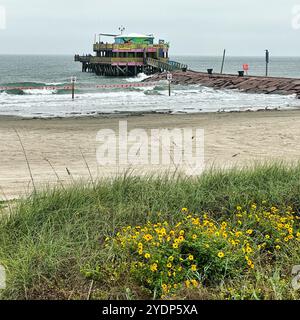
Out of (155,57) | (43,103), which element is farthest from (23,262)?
(155,57)

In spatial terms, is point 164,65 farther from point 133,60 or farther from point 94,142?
point 94,142

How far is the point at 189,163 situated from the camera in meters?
10.1

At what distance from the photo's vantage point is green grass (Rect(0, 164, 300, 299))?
3729mm

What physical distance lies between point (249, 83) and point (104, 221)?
35.5 meters

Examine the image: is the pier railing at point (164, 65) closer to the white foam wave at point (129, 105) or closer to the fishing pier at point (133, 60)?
the fishing pier at point (133, 60)

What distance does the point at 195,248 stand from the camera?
4.16 metres

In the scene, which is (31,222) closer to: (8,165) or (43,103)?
(8,165)

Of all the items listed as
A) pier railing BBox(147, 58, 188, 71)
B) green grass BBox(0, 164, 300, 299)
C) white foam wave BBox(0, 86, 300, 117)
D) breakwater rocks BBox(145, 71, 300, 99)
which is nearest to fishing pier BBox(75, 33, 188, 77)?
pier railing BBox(147, 58, 188, 71)

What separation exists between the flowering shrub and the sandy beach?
295 cm

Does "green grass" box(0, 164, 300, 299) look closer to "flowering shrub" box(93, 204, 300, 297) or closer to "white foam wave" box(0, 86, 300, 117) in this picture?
"flowering shrub" box(93, 204, 300, 297)

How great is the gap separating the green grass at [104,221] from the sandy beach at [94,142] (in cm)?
180

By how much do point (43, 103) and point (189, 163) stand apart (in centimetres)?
1844

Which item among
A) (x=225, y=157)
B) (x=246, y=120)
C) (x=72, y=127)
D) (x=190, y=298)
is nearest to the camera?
(x=190, y=298)

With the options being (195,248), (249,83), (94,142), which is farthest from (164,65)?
(195,248)
